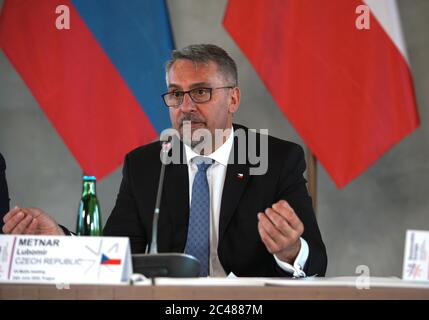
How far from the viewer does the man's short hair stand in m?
2.52

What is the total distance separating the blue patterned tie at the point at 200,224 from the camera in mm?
2252

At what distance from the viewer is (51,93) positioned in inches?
149

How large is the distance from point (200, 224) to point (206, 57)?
65cm

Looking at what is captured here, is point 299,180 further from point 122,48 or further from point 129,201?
point 122,48

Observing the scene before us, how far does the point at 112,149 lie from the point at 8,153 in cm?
75

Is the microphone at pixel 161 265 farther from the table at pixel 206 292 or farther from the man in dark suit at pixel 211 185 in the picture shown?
the man in dark suit at pixel 211 185

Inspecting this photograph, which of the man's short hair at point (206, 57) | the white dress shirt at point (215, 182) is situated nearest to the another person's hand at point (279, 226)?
the white dress shirt at point (215, 182)

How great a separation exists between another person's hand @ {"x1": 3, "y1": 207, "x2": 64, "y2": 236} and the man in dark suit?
527mm

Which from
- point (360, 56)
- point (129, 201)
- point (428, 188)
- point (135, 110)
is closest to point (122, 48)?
point (135, 110)

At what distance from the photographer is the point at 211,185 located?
243 centimetres

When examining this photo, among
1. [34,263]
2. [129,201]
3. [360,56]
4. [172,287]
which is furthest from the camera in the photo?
[360,56]

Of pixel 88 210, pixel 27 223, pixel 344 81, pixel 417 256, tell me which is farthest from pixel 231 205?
pixel 344 81

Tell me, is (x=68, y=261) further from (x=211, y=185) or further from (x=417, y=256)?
(x=211, y=185)

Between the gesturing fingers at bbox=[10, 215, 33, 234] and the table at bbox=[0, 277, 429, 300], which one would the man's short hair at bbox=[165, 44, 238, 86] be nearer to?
the gesturing fingers at bbox=[10, 215, 33, 234]
